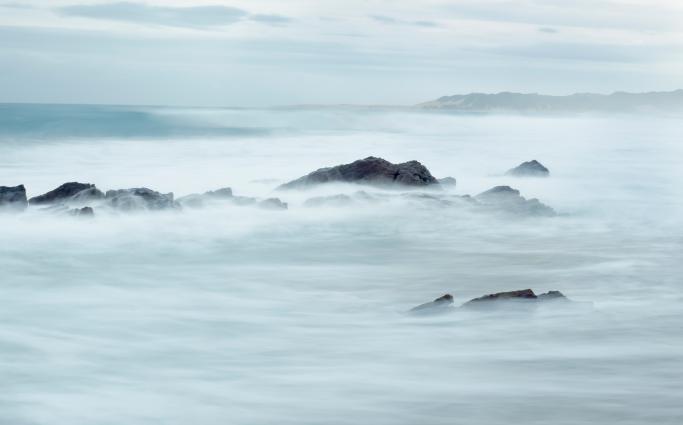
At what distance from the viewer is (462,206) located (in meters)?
15.7

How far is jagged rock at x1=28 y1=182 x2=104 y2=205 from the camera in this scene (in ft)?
47.8

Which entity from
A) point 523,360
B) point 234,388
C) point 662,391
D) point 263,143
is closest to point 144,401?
point 234,388

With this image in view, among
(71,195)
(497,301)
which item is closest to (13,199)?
(71,195)

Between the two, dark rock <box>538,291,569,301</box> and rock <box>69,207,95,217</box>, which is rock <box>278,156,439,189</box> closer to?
rock <box>69,207,95,217</box>

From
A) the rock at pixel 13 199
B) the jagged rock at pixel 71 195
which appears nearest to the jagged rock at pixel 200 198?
the jagged rock at pixel 71 195

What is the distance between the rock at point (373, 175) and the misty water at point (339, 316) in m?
0.34

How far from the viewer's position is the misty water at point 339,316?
6562 millimetres

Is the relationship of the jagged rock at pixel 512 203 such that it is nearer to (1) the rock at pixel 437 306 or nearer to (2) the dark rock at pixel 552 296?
(2) the dark rock at pixel 552 296

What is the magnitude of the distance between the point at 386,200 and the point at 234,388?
359 inches

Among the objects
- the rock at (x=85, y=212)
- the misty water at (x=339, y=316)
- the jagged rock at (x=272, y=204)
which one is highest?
the rock at (x=85, y=212)

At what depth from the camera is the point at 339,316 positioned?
9.20 metres

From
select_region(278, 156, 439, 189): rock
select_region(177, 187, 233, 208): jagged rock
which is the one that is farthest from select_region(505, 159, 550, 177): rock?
select_region(177, 187, 233, 208): jagged rock

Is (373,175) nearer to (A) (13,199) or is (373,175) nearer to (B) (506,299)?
(A) (13,199)

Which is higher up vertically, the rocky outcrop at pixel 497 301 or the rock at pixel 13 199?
the rock at pixel 13 199
